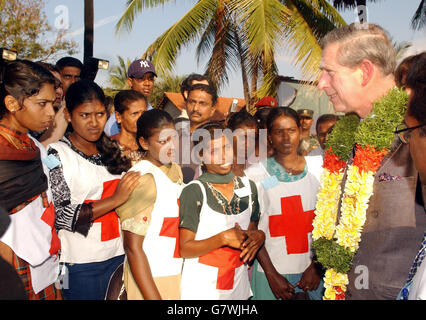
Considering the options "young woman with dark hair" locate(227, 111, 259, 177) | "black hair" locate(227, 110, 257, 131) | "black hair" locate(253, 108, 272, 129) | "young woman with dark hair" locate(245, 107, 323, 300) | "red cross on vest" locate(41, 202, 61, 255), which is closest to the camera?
"red cross on vest" locate(41, 202, 61, 255)

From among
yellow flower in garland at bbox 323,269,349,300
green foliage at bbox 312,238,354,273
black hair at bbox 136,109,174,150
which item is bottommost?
yellow flower in garland at bbox 323,269,349,300

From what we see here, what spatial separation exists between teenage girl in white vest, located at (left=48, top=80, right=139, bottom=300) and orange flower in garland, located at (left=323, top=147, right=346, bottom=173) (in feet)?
3.93

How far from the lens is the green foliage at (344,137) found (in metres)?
2.28

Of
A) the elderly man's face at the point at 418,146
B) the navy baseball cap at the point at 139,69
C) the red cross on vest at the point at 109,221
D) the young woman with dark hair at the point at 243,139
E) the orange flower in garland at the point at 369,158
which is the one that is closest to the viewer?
the elderly man's face at the point at 418,146

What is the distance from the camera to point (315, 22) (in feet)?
34.8

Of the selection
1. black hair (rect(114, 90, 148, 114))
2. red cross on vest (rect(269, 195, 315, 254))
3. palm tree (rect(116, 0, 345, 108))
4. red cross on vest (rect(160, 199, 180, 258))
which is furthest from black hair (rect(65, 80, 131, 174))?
palm tree (rect(116, 0, 345, 108))

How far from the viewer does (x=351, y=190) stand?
78.3 inches

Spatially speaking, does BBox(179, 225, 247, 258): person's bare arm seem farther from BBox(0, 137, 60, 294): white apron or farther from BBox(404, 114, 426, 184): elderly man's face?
BBox(404, 114, 426, 184): elderly man's face

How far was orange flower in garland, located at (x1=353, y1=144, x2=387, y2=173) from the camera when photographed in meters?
1.88

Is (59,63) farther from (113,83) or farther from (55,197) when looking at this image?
(113,83)

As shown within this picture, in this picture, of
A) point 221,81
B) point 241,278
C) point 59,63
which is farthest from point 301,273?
point 221,81

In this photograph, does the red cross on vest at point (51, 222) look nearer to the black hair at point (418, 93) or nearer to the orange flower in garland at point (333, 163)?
the orange flower in garland at point (333, 163)

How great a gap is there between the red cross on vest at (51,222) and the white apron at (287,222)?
1305 mm

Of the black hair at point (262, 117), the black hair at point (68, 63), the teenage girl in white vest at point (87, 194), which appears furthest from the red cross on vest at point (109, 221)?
the black hair at point (68, 63)
